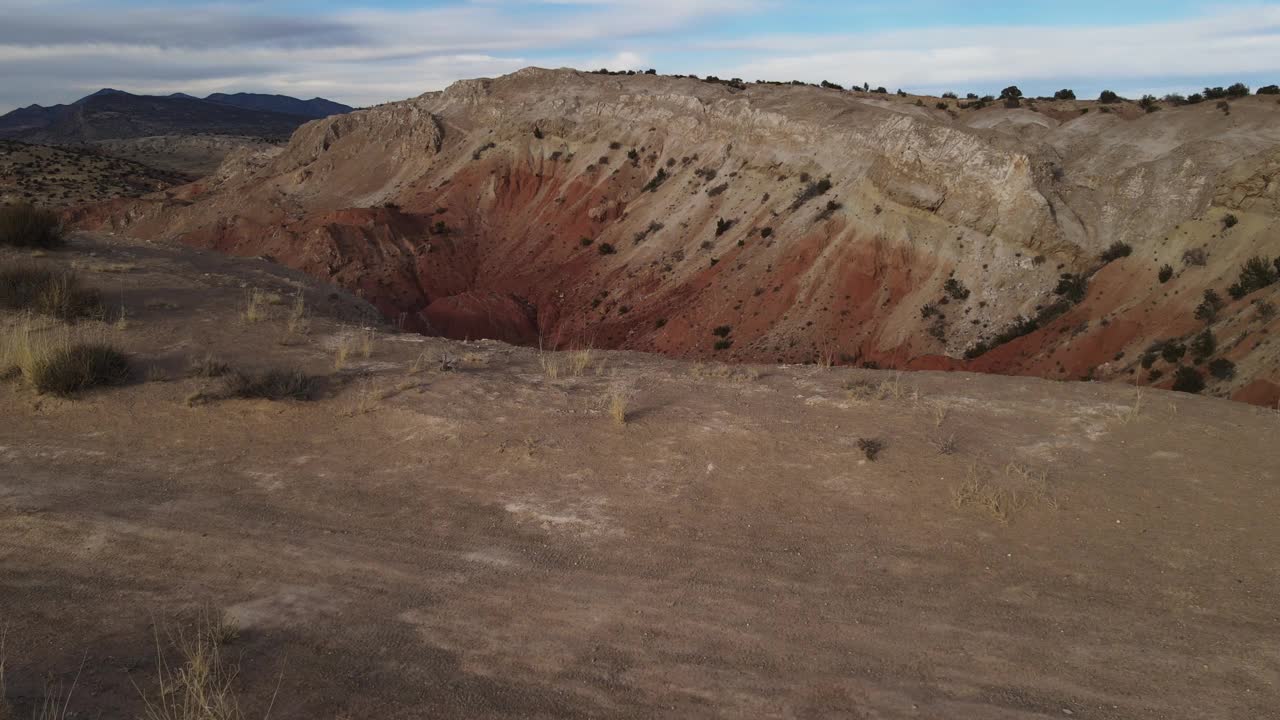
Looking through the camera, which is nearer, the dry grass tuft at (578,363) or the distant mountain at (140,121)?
the dry grass tuft at (578,363)

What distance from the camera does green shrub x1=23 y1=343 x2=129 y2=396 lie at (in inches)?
361

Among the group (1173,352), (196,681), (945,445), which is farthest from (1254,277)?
(196,681)

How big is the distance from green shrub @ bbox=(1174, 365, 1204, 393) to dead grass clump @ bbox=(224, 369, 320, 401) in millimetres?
15431

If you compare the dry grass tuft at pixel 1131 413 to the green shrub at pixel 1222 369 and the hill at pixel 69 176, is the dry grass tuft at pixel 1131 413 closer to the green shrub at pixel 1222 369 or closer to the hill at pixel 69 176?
the green shrub at pixel 1222 369

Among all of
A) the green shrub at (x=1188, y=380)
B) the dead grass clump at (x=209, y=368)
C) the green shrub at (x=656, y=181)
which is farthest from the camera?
the green shrub at (x=656, y=181)

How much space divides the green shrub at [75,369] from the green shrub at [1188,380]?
57.7 ft

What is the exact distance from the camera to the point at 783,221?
3098 centimetres

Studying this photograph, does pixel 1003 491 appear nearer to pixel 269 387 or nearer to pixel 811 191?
pixel 269 387

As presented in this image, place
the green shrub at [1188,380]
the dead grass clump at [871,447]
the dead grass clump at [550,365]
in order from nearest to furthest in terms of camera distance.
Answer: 1. the dead grass clump at [871,447]
2. the dead grass clump at [550,365]
3. the green shrub at [1188,380]

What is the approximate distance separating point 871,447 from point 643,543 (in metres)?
3.07

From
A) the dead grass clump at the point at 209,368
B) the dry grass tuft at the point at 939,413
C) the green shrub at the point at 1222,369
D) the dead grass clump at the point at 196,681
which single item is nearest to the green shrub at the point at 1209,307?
the green shrub at the point at 1222,369

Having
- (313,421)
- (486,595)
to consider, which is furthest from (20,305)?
(486,595)

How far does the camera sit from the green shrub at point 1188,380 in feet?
50.2

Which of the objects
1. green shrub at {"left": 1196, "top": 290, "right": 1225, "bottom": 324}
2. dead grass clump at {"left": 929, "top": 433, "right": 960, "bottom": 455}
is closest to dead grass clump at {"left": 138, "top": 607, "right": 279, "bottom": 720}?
dead grass clump at {"left": 929, "top": 433, "right": 960, "bottom": 455}
